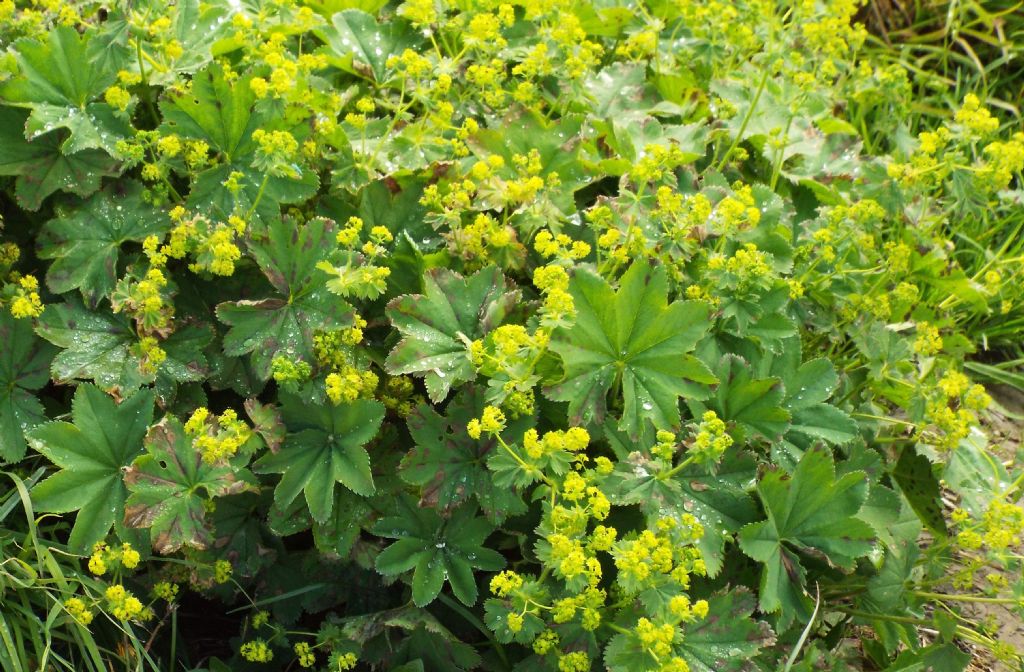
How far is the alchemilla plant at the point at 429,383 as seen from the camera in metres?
2.20

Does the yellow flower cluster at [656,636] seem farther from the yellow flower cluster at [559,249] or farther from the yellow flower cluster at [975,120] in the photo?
the yellow flower cluster at [975,120]

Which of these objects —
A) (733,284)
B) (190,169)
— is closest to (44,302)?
(190,169)

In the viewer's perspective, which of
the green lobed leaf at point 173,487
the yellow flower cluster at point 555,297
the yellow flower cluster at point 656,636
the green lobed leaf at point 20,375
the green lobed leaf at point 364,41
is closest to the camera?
the yellow flower cluster at point 656,636

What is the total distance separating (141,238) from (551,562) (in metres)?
1.31

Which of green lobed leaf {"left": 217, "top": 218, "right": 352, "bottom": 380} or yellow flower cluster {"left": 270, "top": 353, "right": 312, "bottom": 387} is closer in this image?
yellow flower cluster {"left": 270, "top": 353, "right": 312, "bottom": 387}

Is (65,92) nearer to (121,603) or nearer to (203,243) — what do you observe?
(203,243)

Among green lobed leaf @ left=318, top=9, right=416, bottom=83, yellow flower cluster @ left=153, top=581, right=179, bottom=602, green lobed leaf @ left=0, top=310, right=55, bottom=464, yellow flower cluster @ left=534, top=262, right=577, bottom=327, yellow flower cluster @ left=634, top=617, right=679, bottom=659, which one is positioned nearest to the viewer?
yellow flower cluster @ left=634, top=617, right=679, bottom=659

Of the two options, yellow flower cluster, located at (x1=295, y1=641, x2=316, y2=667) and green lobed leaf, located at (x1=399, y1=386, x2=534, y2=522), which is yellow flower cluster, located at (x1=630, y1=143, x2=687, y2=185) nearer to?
green lobed leaf, located at (x1=399, y1=386, x2=534, y2=522)

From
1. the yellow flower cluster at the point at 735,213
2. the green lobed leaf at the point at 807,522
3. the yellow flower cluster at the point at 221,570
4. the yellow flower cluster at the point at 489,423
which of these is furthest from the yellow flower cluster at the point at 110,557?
the yellow flower cluster at the point at 735,213

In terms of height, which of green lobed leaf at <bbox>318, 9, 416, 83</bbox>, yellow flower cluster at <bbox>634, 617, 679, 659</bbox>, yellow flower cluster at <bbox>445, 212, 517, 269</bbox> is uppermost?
green lobed leaf at <bbox>318, 9, 416, 83</bbox>

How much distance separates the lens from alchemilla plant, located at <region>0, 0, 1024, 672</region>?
2.20 meters

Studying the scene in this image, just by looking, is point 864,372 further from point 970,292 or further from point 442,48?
point 442,48

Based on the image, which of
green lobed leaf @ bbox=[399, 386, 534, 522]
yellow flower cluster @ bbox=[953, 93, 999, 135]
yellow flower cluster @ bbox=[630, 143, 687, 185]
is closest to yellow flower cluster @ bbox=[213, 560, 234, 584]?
green lobed leaf @ bbox=[399, 386, 534, 522]

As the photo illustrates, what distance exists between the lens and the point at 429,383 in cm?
223
